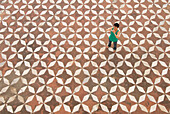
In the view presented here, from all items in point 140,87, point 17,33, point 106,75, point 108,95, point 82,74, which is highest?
point 17,33

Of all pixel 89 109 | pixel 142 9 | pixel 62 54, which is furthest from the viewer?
pixel 142 9

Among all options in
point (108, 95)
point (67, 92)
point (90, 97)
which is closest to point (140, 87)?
point (108, 95)

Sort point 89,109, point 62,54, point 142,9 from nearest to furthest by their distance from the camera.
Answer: point 89,109 < point 62,54 < point 142,9

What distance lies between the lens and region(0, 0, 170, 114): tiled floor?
270 centimetres

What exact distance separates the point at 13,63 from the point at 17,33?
724 millimetres

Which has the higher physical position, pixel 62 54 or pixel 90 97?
pixel 62 54

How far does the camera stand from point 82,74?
291cm

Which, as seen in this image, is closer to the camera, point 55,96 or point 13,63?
point 55,96

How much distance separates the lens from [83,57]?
3061mm

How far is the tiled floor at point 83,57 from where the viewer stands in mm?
2695

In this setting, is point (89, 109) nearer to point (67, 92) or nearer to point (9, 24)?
point (67, 92)

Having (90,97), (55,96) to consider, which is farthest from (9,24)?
(90,97)

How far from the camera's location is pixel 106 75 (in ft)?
9.51

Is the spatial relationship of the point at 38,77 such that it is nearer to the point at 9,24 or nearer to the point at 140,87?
the point at 9,24
